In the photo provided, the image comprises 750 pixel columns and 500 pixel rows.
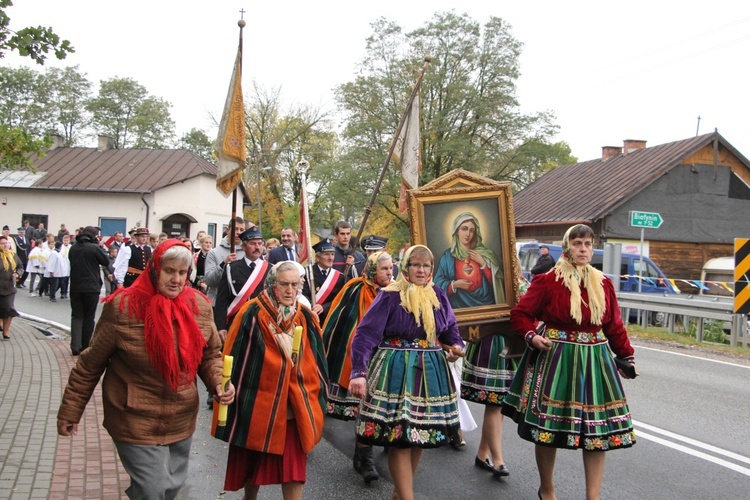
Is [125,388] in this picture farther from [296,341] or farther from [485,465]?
[485,465]

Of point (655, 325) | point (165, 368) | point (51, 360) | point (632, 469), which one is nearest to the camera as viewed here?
point (165, 368)

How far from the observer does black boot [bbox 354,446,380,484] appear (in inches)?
216

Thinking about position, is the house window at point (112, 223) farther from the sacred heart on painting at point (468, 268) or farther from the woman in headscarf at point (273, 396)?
the woman in headscarf at point (273, 396)

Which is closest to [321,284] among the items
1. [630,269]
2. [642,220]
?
[642,220]

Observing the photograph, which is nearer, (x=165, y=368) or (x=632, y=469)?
(x=165, y=368)

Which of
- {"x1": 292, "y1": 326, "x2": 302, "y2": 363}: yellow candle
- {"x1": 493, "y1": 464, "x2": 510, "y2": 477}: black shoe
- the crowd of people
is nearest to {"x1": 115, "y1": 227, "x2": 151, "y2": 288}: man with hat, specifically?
the crowd of people

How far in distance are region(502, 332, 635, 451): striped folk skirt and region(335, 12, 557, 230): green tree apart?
3074cm

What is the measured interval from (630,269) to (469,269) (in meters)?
16.7

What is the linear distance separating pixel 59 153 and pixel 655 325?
125 feet

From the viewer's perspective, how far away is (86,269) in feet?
34.9

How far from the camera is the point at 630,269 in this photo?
21.2m

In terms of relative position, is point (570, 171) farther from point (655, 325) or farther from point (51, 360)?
point (51, 360)

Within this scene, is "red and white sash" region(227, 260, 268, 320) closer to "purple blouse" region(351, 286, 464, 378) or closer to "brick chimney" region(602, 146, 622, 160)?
"purple blouse" region(351, 286, 464, 378)

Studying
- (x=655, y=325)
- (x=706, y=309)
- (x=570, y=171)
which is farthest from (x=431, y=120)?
(x=706, y=309)
